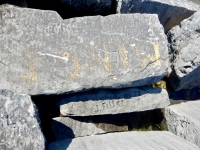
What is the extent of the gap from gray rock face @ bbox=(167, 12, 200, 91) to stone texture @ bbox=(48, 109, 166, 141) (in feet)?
1.39

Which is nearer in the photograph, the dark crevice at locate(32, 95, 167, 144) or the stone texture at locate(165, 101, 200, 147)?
the stone texture at locate(165, 101, 200, 147)

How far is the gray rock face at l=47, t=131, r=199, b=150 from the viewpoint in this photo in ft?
6.77

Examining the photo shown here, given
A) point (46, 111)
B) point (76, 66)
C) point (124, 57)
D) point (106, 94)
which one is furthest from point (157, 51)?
point (46, 111)

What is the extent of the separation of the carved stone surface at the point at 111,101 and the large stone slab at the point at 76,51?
0.56 ft

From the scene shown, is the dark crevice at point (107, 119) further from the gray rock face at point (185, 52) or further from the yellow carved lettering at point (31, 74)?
the gray rock face at point (185, 52)

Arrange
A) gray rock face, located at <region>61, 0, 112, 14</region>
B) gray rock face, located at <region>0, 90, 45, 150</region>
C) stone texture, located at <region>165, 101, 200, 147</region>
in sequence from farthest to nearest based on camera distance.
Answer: gray rock face, located at <region>61, 0, 112, 14</region>
stone texture, located at <region>165, 101, 200, 147</region>
gray rock face, located at <region>0, 90, 45, 150</region>

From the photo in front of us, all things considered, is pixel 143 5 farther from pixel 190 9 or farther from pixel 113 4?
pixel 190 9

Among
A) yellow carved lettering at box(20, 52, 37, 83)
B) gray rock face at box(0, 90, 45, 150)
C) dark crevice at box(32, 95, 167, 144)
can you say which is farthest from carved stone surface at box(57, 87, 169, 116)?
gray rock face at box(0, 90, 45, 150)

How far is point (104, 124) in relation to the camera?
2.53m

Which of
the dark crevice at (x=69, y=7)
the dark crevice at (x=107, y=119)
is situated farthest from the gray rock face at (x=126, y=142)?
the dark crevice at (x=69, y=7)

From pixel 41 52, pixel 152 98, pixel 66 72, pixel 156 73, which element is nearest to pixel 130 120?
pixel 152 98

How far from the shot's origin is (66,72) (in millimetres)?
2066

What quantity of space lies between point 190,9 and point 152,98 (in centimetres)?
97

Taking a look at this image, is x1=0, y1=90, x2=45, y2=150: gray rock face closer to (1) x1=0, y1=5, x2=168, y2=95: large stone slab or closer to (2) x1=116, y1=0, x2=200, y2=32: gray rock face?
(1) x1=0, y1=5, x2=168, y2=95: large stone slab
